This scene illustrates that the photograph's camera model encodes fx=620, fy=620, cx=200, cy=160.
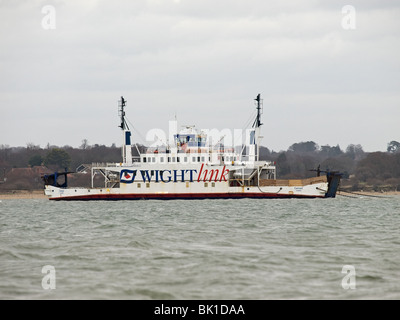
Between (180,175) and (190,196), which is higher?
(180,175)

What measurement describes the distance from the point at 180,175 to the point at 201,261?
1727 inches

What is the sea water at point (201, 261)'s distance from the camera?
15.9m

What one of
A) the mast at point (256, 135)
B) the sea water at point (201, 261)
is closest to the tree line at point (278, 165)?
the mast at point (256, 135)

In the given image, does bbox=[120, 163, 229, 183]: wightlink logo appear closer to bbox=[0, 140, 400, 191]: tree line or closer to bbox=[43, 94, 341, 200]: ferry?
bbox=[43, 94, 341, 200]: ferry

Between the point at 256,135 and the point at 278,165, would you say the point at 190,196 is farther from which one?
the point at 278,165

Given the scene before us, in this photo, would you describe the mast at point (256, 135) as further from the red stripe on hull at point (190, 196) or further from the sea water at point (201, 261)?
the sea water at point (201, 261)

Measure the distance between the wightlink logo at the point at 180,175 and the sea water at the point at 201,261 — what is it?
102ft

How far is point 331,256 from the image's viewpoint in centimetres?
2088

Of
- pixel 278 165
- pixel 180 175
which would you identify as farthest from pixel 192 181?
pixel 278 165

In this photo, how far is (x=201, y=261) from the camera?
1984cm
